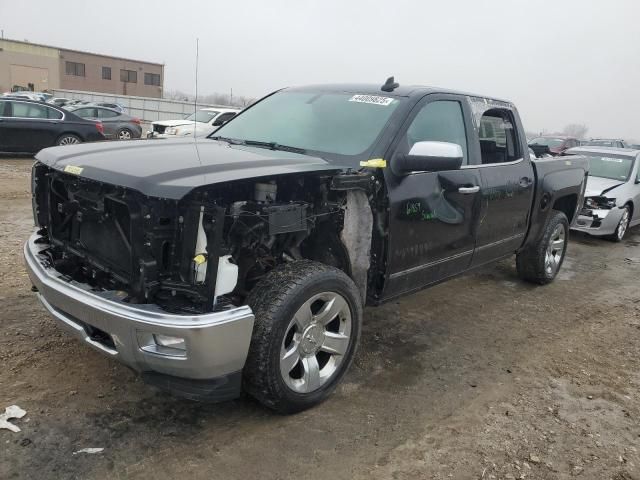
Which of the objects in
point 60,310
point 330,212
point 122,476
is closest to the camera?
point 122,476

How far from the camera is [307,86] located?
4.58m

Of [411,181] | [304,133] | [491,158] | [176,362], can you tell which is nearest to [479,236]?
[491,158]

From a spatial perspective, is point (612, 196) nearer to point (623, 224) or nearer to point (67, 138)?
point (623, 224)

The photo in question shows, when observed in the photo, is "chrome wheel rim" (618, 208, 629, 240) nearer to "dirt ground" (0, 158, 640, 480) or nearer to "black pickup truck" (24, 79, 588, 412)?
"dirt ground" (0, 158, 640, 480)

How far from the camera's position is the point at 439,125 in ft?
13.3

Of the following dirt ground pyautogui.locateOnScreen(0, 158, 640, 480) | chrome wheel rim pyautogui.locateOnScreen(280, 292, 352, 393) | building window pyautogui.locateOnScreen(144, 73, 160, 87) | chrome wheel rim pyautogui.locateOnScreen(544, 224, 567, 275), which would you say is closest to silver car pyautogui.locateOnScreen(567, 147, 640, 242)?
chrome wheel rim pyautogui.locateOnScreen(544, 224, 567, 275)

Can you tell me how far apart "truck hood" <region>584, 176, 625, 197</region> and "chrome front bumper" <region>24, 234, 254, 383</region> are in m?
7.56

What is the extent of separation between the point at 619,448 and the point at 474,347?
139cm

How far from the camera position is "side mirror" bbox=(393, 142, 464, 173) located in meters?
3.40

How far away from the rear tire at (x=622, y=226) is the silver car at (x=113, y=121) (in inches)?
565

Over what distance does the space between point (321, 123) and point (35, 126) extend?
1112 centimetres

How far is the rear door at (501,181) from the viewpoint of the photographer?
4.40 metres

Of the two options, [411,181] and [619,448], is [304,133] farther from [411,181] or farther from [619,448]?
[619,448]

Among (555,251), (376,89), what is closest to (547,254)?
(555,251)
